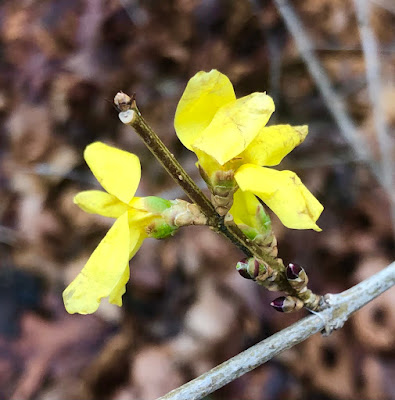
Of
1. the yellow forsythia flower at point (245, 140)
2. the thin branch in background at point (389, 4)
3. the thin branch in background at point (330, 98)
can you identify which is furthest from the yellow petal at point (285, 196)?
the thin branch in background at point (389, 4)

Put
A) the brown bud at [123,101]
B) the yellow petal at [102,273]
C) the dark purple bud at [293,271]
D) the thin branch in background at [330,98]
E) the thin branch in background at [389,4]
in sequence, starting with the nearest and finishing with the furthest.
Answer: the brown bud at [123,101] → the yellow petal at [102,273] → the dark purple bud at [293,271] → the thin branch in background at [330,98] → the thin branch in background at [389,4]

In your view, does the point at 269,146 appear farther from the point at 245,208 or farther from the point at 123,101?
the point at 123,101

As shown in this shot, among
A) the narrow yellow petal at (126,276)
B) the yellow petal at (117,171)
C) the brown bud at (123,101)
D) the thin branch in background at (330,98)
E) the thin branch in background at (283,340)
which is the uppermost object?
the brown bud at (123,101)

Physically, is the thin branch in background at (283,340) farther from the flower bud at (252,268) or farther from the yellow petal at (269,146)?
the yellow petal at (269,146)

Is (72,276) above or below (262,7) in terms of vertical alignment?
below

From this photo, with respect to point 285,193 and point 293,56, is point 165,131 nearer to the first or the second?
point 293,56

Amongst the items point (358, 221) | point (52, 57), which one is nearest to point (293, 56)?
point (358, 221)
